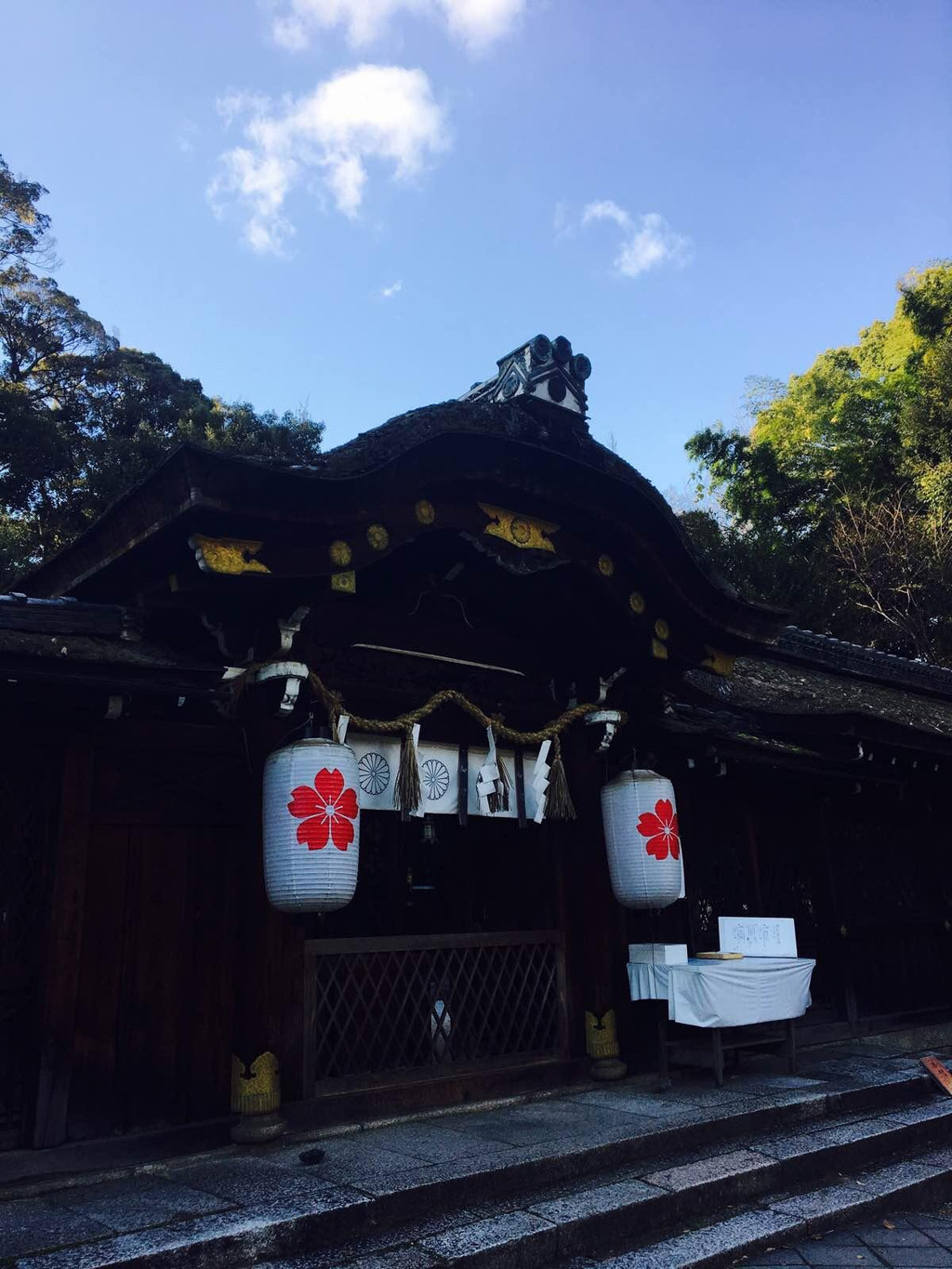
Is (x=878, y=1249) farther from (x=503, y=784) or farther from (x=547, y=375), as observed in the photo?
(x=547, y=375)

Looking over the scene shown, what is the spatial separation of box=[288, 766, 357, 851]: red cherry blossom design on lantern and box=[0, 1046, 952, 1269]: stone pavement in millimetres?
1929

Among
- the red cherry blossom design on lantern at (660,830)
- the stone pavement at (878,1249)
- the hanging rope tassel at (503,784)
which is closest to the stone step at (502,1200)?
the stone pavement at (878,1249)

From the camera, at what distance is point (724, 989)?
305 inches

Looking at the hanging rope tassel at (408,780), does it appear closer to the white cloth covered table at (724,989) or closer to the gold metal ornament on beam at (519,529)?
the gold metal ornament on beam at (519,529)

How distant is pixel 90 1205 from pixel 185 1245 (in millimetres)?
1084

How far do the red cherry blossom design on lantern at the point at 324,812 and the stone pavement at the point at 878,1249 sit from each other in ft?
11.1

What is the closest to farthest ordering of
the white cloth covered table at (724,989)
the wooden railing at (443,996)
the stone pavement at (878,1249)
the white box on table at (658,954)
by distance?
the stone pavement at (878,1249), the wooden railing at (443,996), the white cloth covered table at (724,989), the white box on table at (658,954)

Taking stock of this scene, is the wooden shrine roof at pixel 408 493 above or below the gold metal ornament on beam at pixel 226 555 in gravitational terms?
above

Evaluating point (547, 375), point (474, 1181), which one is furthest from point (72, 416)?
point (474, 1181)

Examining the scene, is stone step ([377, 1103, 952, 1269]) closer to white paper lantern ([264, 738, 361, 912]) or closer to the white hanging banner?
white paper lantern ([264, 738, 361, 912])

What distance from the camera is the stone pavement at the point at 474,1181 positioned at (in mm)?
4363

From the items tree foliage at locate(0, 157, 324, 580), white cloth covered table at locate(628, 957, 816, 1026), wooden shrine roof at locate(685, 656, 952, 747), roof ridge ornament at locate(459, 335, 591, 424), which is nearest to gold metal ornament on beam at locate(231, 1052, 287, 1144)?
white cloth covered table at locate(628, 957, 816, 1026)

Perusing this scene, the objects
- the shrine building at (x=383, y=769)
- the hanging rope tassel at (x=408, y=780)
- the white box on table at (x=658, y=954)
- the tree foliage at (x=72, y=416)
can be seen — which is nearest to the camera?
the shrine building at (x=383, y=769)

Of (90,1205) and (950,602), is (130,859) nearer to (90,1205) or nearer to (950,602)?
(90,1205)
